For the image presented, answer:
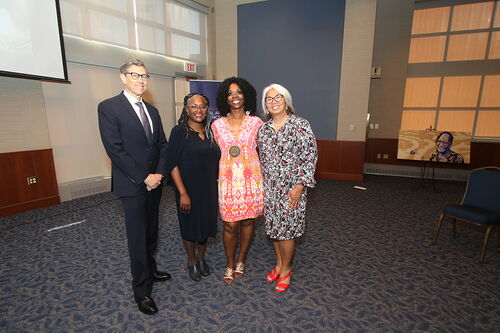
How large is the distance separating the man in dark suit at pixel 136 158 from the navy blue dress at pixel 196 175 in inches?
4.7

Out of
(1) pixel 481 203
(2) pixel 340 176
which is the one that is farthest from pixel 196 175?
(2) pixel 340 176

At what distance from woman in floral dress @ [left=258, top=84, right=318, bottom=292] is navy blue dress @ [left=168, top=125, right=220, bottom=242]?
0.40 m

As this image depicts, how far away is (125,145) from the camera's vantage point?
1704 mm

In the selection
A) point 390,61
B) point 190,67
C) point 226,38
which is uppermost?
point 226,38

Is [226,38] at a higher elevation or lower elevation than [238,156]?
higher

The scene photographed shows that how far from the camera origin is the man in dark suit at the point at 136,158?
1649 mm

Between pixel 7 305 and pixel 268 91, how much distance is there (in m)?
2.50

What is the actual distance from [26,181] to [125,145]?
332 cm

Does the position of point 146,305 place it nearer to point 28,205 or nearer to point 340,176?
point 28,205

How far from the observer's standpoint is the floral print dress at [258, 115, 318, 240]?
1904mm

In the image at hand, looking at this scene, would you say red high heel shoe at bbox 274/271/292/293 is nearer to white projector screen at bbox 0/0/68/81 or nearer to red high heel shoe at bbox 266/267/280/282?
red high heel shoe at bbox 266/267/280/282

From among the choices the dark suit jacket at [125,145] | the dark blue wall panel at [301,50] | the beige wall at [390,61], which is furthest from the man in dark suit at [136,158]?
the beige wall at [390,61]

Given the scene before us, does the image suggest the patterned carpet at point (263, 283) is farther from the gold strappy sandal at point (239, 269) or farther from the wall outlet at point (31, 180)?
the wall outlet at point (31, 180)

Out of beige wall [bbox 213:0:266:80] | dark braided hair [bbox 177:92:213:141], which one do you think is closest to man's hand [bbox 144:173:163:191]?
dark braided hair [bbox 177:92:213:141]
